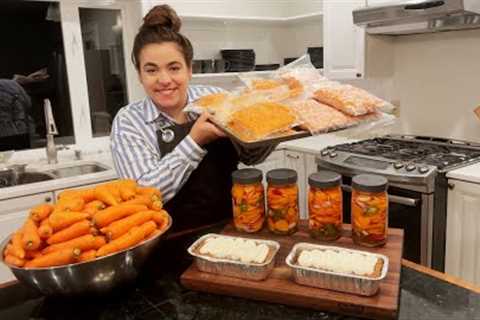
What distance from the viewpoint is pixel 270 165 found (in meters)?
3.07

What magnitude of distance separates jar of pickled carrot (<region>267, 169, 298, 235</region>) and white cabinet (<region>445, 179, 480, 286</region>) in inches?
47.8

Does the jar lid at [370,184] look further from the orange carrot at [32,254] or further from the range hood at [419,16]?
the range hood at [419,16]

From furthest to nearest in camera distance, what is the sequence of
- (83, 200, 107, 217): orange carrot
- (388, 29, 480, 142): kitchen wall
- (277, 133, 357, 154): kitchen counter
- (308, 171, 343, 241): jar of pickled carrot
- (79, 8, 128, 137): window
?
(79, 8, 128, 137): window → (277, 133, 357, 154): kitchen counter → (388, 29, 480, 142): kitchen wall → (308, 171, 343, 241): jar of pickled carrot → (83, 200, 107, 217): orange carrot

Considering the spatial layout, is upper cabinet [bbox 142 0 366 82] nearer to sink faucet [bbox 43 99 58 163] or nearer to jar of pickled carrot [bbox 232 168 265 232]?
sink faucet [bbox 43 99 58 163]

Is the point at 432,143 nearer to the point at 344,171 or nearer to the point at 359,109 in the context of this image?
the point at 344,171

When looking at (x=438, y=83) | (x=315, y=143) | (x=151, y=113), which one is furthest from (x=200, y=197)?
(x=438, y=83)

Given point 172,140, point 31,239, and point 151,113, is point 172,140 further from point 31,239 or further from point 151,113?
point 31,239

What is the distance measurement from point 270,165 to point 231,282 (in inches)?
84.1

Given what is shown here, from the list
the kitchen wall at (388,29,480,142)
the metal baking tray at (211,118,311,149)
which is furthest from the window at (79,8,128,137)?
the metal baking tray at (211,118,311,149)

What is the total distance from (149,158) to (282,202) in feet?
1.49

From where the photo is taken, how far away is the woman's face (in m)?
1.34

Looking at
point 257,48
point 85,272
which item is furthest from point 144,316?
point 257,48

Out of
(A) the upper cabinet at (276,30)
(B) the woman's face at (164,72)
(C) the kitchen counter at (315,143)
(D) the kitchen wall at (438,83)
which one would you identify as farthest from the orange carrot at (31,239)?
(D) the kitchen wall at (438,83)

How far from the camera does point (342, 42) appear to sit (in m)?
2.85
